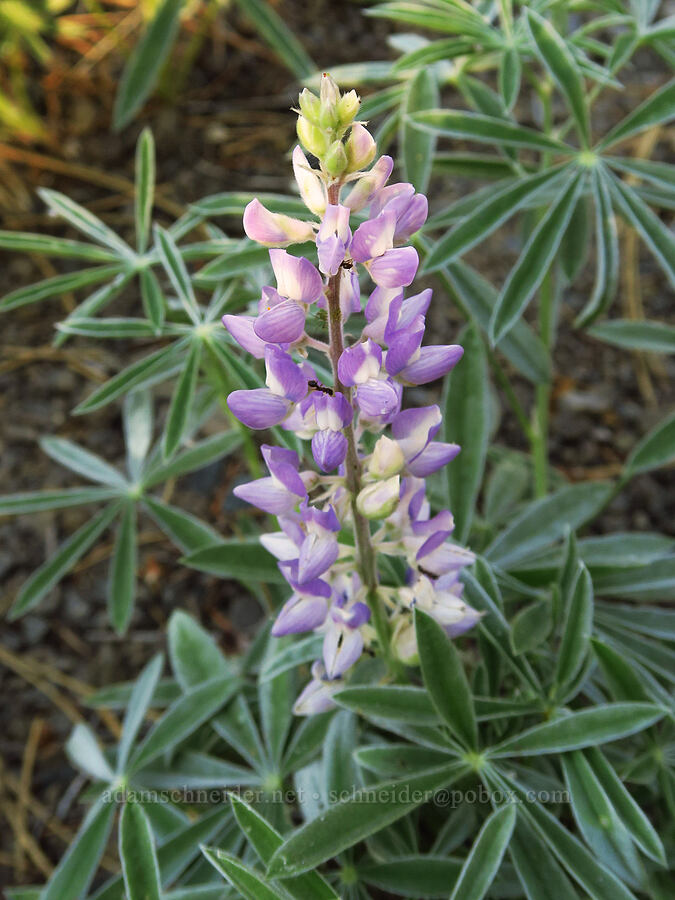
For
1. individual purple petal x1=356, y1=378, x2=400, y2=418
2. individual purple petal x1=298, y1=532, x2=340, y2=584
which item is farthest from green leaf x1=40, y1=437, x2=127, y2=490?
individual purple petal x1=356, y1=378, x2=400, y2=418

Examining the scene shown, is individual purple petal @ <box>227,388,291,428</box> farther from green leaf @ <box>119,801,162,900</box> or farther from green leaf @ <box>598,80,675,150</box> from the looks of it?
green leaf @ <box>598,80,675,150</box>

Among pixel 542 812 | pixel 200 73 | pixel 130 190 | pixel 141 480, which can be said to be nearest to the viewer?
pixel 542 812

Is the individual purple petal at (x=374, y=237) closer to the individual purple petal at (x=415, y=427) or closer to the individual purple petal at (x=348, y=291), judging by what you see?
the individual purple petal at (x=348, y=291)

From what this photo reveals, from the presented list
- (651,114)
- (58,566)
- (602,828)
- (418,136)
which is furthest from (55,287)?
(602,828)

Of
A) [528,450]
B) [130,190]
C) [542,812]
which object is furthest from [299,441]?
[130,190]

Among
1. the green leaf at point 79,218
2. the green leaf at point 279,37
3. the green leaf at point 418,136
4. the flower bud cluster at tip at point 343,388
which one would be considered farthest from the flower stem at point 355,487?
the green leaf at point 279,37

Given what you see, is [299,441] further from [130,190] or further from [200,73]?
[200,73]
